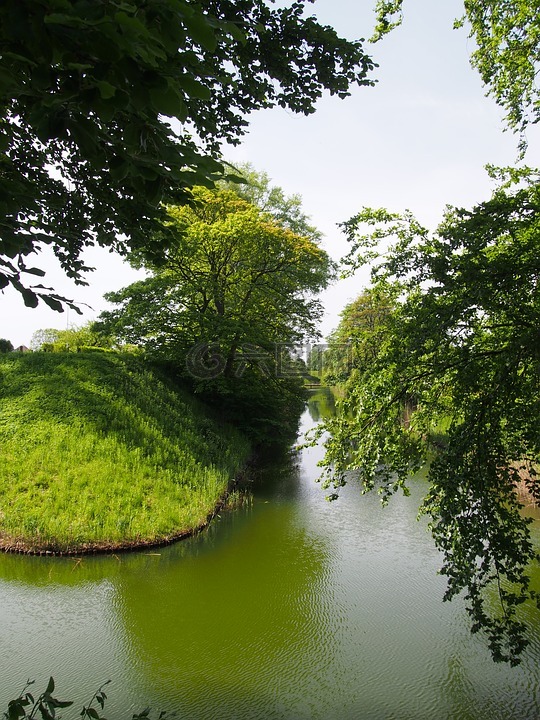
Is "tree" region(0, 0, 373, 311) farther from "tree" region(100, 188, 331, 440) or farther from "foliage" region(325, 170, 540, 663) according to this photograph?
"tree" region(100, 188, 331, 440)

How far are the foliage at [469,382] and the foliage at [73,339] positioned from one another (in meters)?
12.8

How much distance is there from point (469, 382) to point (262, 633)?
3.93 m

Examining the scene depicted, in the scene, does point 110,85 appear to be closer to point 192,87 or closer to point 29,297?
point 192,87

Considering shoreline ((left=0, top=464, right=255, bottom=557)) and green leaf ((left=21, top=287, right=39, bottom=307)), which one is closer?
green leaf ((left=21, top=287, right=39, bottom=307))

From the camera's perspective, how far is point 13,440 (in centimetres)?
1074

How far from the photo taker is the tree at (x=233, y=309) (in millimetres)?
15484

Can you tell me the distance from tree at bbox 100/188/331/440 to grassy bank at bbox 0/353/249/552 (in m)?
1.37

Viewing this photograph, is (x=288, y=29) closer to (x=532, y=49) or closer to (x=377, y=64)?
(x=377, y=64)

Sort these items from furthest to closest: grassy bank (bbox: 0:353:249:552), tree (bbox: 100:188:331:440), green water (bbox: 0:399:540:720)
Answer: tree (bbox: 100:188:331:440) < grassy bank (bbox: 0:353:249:552) < green water (bbox: 0:399:540:720)

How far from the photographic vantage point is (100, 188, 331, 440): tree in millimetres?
15484

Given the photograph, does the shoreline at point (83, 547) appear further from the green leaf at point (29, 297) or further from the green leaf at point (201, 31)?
the green leaf at point (201, 31)

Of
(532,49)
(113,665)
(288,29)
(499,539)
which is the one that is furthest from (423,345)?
(113,665)

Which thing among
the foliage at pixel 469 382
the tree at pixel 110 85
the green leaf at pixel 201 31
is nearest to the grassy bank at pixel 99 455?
the foliage at pixel 469 382

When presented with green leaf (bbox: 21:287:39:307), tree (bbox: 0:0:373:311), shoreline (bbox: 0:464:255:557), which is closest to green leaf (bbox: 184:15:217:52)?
tree (bbox: 0:0:373:311)
